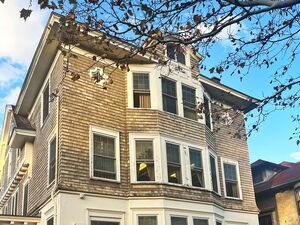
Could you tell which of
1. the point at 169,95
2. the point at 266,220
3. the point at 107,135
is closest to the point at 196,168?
the point at 169,95

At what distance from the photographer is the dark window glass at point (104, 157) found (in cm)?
1563

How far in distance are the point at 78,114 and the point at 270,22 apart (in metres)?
9.05

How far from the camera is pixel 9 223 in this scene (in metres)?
16.0

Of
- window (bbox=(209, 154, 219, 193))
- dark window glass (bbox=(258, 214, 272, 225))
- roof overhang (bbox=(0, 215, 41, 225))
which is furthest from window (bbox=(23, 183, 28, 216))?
dark window glass (bbox=(258, 214, 272, 225))

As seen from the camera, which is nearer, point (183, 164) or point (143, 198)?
point (143, 198)

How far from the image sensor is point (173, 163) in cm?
1708

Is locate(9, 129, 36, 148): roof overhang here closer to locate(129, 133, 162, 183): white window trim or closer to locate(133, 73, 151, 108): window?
locate(133, 73, 151, 108): window

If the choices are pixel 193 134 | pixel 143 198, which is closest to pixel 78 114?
pixel 143 198

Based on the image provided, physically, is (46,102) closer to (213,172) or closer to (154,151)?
(154,151)

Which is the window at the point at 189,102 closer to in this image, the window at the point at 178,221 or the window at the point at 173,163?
the window at the point at 173,163

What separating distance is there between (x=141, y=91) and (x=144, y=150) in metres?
2.50

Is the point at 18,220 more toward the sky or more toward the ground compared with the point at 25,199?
more toward the ground

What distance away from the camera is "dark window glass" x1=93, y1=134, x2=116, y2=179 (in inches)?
615

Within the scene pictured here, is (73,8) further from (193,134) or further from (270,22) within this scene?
(193,134)
